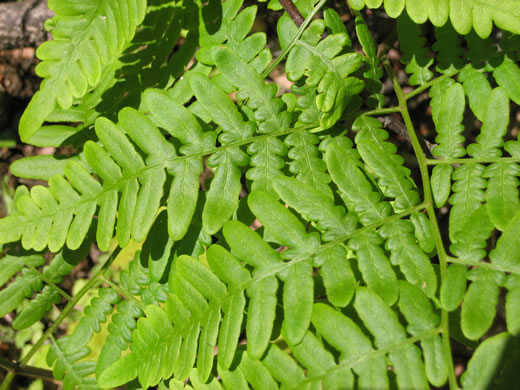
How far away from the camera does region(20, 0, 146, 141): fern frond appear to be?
177cm

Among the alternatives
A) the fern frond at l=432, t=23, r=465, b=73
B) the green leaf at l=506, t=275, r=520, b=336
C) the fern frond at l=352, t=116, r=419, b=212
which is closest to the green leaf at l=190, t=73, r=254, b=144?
the fern frond at l=352, t=116, r=419, b=212

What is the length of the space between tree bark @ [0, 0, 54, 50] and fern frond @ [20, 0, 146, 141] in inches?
78.1

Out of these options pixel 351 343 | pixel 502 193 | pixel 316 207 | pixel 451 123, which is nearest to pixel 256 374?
pixel 351 343

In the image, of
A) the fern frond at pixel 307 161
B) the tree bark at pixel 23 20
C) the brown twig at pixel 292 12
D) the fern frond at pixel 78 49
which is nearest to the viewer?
the fern frond at pixel 78 49

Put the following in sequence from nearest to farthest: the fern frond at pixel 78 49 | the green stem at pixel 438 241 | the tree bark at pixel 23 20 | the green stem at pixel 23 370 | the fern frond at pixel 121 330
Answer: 1. the green stem at pixel 438 241
2. the fern frond at pixel 78 49
3. the fern frond at pixel 121 330
4. the green stem at pixel 23 370
5. the tree bark at pixel 23 20

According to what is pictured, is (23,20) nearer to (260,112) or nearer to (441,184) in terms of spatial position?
(260,112)

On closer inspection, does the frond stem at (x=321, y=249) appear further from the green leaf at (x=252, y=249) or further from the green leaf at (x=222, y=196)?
the green leaf at (x=222, y=196)

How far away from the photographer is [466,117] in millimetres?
3062

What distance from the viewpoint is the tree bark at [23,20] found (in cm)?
351

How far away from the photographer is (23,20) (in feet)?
11.5

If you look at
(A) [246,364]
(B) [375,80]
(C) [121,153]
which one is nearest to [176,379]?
(A) [246,364]

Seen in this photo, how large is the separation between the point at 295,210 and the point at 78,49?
3.25 feet

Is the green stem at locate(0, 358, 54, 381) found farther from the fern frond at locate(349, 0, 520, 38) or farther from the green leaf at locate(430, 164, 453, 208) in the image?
the fern frond at locate(349, 0, 520, 38)

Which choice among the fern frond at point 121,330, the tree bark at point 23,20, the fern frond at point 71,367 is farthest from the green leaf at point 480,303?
the tree bark at point 23,20
